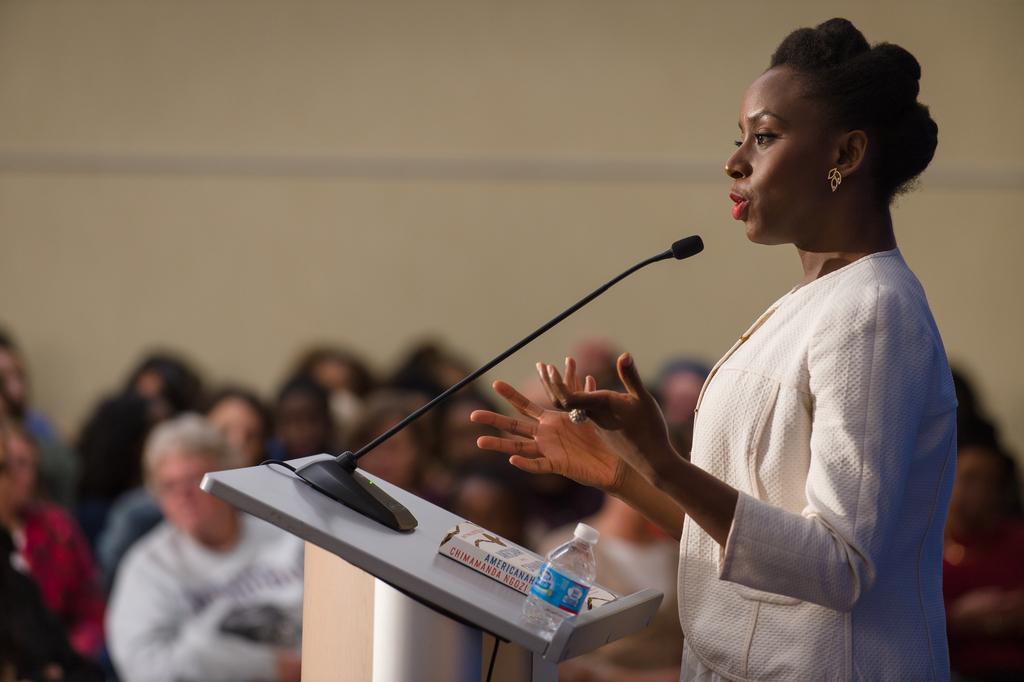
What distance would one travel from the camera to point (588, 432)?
148 centimetres

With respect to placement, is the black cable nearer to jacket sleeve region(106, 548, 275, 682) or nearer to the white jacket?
the white jacket

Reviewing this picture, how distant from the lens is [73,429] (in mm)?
6438

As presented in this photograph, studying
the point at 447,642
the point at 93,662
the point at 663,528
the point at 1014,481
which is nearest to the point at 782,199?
the point at 663,528

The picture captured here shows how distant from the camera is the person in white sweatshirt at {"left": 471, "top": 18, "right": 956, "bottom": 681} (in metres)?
1.18

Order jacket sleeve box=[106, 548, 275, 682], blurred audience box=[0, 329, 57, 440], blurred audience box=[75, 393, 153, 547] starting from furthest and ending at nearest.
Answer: blurred audience box=[0, 329, 57, 440]
blurred audience box=[75, 393, 153, 547]
jacket sleeve box=[106, 548, 275, 682]

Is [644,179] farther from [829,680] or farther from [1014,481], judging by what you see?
[829,680]

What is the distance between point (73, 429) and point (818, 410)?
5836mm

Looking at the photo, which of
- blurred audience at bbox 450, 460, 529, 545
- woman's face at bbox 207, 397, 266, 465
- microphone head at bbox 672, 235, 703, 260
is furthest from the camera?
woman's face at bbox 207, 397, 266, 465

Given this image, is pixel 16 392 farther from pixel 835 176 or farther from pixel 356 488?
pixel 835 176

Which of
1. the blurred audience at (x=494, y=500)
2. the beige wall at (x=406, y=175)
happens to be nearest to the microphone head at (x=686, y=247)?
the blurred audience at (x=494, y=500)

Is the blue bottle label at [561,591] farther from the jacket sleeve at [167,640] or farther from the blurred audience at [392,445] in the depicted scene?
the blurred audience at [392,445]

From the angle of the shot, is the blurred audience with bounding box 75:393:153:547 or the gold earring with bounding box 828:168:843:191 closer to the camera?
the gold earring with bounding box 828:168:843:191

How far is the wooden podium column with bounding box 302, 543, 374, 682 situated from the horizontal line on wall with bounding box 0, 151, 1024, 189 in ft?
16.7

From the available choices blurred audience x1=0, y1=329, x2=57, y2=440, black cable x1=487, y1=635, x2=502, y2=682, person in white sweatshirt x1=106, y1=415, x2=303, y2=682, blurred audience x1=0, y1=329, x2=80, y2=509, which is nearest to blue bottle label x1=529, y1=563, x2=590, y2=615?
black cable x1=487, y1=635, x2=502, y2=682
